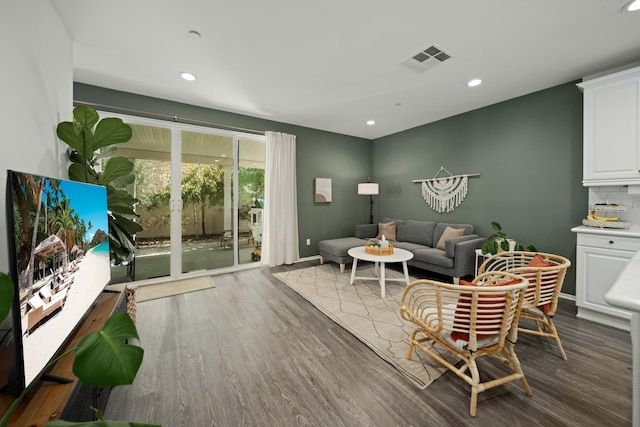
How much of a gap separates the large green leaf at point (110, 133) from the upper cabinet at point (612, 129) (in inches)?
166

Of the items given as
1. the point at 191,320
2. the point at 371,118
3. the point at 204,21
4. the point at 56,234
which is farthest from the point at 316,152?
the point at 56,234

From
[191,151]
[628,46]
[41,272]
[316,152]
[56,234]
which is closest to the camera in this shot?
[41,272]

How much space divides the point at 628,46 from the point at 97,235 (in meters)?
4.57

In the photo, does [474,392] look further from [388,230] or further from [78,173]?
[388,230]

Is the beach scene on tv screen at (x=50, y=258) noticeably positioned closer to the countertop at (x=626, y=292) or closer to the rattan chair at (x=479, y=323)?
the rattan chair at (x=479, y=323)

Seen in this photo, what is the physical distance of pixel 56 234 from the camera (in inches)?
41.6

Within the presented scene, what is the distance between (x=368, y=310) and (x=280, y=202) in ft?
8.01

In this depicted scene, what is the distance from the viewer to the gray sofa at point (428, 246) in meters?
3.29

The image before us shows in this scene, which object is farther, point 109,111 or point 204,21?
point 109,111

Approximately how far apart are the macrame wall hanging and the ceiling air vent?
2020mm

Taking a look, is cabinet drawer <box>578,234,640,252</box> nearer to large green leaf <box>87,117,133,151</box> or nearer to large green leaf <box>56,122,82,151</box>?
large green leaf <box>87,117,133,151</box>

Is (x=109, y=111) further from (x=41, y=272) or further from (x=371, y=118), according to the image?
(x=371, y=118)

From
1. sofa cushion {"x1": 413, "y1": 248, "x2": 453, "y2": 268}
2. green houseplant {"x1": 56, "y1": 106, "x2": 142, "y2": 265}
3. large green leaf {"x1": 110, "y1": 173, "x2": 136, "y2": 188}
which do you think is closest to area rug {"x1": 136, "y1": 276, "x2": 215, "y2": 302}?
green houseplant {"x1": 56, "y1": 106, "x2": 142, "y2": 265}

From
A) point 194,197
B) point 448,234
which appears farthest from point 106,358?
point 448,234
